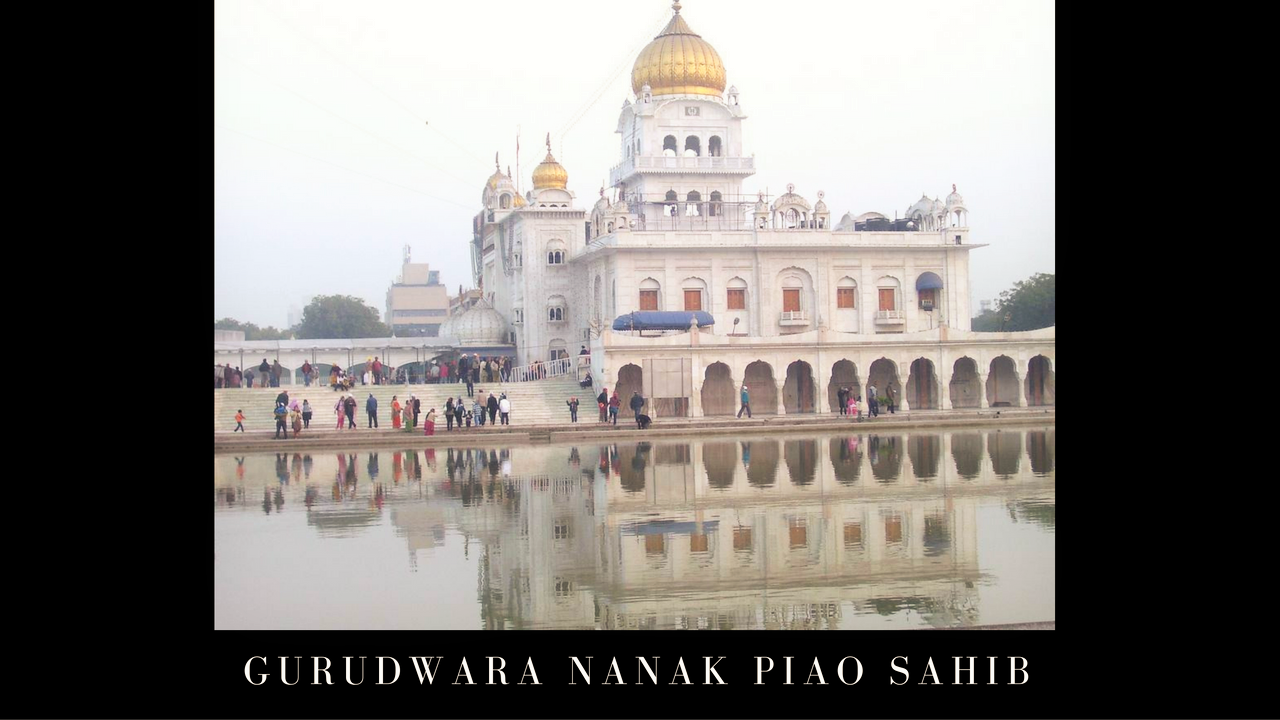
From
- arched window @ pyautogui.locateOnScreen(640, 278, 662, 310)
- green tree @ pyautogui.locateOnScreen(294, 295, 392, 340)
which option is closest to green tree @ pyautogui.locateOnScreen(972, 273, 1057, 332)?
arched window @ pyautogui.locateOnScreen(640, 278, 662, 310)

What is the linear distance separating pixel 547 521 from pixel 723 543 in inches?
104

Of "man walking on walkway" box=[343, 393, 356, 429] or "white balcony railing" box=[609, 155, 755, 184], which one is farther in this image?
"white balcony railing" box=[609, 155, 755, 184]

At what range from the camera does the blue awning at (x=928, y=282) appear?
136 feet

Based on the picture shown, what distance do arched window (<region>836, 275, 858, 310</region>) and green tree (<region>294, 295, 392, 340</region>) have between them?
35.1m

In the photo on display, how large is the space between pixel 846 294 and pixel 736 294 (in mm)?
3350

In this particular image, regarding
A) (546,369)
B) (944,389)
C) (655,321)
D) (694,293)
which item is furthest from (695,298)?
(944,389)

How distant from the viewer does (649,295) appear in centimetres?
3981

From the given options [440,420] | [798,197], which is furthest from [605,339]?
[798,197]

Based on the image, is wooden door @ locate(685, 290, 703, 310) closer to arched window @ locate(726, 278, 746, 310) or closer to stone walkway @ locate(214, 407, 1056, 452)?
arched window @ locate(726, 278, 746, 310)

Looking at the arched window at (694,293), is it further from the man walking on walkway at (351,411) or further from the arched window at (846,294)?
the man walking on walkway at (351,411)

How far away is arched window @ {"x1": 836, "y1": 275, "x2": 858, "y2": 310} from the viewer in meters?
41.0

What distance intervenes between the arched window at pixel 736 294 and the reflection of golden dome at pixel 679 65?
719 cm

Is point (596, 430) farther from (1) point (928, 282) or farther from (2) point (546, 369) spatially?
(1) point (928, 282)

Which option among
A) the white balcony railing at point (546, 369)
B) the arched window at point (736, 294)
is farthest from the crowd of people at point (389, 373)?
the arched window at point (736, 294)
